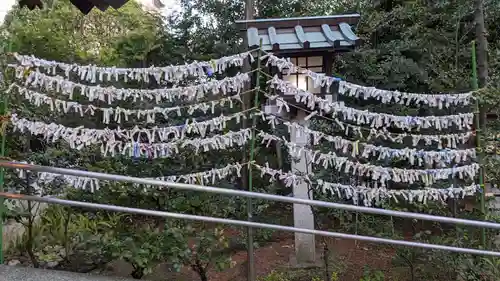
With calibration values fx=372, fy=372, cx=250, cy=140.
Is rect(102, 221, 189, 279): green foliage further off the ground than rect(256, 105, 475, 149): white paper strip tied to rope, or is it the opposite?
rect(256, 105, 475, 149): white paper strip tied to rope

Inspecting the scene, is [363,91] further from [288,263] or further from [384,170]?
[288,263]

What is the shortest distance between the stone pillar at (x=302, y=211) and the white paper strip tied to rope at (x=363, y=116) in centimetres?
29

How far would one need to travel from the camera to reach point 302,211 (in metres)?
3.79

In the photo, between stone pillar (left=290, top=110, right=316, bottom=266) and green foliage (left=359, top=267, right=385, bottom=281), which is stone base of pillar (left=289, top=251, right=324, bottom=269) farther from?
green foliage (left=359, top=267, right=385, bottom=281)

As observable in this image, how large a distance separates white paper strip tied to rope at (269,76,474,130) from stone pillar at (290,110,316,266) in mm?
291

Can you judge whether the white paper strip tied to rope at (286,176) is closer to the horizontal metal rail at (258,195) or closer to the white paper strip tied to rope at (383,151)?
the white paper strip tied to rope at (383,151)

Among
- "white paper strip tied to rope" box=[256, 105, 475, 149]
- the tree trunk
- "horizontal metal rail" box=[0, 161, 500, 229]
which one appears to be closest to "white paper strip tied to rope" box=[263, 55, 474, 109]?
"white paper strip tied to rope" box=[256, 105, 475, 149]

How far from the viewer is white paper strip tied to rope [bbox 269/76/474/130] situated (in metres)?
3.21

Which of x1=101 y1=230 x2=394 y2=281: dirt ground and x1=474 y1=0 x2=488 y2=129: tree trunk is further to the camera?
x1=474 y1=0 x2=488 y2=129: tree trunk

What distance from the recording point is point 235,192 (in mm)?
1953

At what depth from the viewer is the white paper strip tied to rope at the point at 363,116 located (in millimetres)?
3209

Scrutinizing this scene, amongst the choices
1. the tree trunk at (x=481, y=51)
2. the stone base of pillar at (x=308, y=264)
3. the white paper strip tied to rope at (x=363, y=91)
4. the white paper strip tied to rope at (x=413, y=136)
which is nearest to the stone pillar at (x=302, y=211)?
the stone base of pillar at (x=308, y=264)

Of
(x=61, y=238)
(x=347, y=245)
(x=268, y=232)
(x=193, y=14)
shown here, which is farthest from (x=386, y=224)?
(x=193, y=14)

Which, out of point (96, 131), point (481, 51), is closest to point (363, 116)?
point (481, 51)
